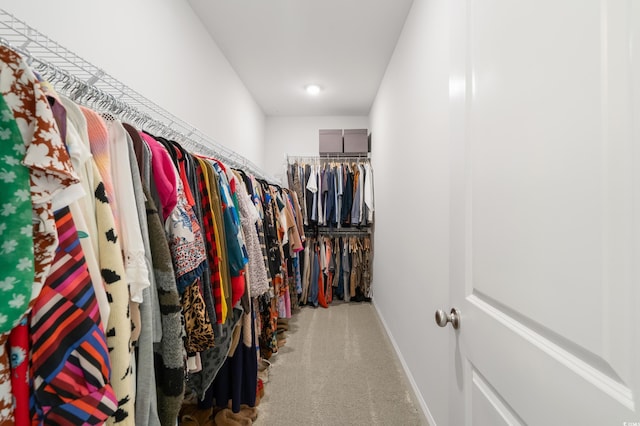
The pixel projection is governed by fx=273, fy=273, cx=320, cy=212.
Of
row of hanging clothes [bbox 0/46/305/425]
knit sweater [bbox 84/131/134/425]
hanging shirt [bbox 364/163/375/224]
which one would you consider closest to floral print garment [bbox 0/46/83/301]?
row of hanging clothes [bbox 0/46/305/425]

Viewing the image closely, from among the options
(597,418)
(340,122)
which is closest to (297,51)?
(340,122)

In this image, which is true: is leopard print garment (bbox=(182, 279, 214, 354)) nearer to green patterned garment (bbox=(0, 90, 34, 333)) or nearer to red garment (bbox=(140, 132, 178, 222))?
red garment (bbox=(140, 132, 178, 222))

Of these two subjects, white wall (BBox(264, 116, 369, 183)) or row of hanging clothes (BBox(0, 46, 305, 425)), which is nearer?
row of hanging clothes (BBox(0, 46, 305, 425))

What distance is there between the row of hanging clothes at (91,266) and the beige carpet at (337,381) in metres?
1.06

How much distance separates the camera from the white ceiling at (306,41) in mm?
1946

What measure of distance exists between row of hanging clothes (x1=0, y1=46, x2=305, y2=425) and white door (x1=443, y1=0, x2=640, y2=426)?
0.82 meters

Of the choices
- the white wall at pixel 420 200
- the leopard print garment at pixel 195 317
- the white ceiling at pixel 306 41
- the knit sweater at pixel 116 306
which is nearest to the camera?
the knit sweater at pixel 116 306

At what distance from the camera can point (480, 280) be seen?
0.74 meters

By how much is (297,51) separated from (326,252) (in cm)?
237

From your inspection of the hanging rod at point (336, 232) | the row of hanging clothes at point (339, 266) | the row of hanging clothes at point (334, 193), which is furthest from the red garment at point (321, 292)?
the row of hanging clothes at point (334, 193)

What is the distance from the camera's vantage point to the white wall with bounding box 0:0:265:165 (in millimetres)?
1047

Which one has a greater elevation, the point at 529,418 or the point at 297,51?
the point at 297,51

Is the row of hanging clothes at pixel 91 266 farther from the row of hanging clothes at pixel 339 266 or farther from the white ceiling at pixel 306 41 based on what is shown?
the row of hanging clothes at pixel 339 266

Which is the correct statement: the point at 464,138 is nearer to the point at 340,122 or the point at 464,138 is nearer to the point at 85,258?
the point at 85,258
